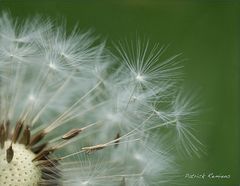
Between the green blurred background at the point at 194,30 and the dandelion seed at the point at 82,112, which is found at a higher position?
the green blurred background at the point at 194,30

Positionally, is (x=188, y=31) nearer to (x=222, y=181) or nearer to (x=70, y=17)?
(x=70, y=17)

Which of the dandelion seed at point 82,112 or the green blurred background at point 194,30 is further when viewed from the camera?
the green blurred background at point 194,30

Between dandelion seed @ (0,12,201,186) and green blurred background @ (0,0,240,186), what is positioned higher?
green blurred background @ (0,0,240,186)

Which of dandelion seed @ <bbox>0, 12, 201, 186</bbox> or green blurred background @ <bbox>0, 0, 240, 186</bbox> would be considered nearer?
dandelion seed @ <bbox>0, 12, 201, 186</bbox>

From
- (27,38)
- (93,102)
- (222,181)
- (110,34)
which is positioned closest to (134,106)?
(93,102)
